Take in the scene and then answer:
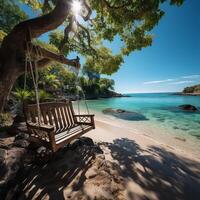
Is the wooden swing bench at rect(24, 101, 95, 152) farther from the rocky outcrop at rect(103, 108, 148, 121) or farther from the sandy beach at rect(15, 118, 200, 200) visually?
the rocky outcrop at rect(103, 108, 148, 121)

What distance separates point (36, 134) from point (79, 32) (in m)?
6.52

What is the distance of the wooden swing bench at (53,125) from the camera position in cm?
256

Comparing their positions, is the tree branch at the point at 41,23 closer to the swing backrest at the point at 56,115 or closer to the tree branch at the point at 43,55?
the tree branch at the point at 43,55

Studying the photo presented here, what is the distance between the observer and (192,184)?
285cm

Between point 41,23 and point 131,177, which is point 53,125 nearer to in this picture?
point 131,177

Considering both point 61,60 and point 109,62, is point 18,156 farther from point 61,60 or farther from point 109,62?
point 109,62

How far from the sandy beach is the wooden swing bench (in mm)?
668

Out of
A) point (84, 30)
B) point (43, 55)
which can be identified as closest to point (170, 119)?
point (84, 30)

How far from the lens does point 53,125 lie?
3855 millimetres

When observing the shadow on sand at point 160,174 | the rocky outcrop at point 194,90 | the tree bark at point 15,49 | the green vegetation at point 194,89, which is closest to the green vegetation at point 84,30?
the tree bark at point 15,49

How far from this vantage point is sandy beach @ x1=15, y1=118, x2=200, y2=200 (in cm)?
223

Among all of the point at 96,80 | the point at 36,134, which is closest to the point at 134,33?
the point at 36,134

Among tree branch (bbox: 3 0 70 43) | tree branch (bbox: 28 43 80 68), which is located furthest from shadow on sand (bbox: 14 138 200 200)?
tree branch (bbox: 3 0 70 43)

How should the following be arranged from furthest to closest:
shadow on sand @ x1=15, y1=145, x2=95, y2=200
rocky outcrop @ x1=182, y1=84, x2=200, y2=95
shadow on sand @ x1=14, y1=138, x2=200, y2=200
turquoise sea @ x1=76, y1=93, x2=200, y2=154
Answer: rocky outcrop @ x1=182, y1=84, x2=200, y2=95 → turquoise sea @ x1=76, y1=93, x2=200, y2=154 → shadow on sand @ x1=14, y1=138, x2=200, y2=200 → shadow on sand @ x1=15, y1=145, x2=95, y2=200
